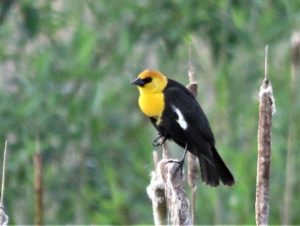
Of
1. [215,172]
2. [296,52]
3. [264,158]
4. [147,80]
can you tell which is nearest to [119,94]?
[296,52]

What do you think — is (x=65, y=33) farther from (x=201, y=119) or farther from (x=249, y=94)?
(x=201, y=119)

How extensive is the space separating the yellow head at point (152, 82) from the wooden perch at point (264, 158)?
1.13m

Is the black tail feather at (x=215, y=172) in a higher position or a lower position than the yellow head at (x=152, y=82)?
lower

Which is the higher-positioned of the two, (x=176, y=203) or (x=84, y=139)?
(x=84, y=139)

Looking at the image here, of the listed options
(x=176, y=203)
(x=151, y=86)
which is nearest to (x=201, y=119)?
(x=151, y=86)

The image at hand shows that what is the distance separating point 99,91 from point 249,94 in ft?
3.50

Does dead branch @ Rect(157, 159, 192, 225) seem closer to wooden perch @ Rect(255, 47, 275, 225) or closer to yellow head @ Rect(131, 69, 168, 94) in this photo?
wooden perch @ Rect(255, 47, 275, 225)

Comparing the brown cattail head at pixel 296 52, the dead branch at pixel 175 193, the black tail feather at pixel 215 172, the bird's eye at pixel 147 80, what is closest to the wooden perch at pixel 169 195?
the dead branch at pixel 175 193

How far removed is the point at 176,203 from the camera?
2631 millimetres

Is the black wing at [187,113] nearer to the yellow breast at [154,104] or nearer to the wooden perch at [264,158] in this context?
the yellow breast at [154,104]

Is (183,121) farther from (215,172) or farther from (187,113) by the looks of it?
(215,172)

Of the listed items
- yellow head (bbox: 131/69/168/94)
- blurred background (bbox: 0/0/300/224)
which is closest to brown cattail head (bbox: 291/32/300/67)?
yellow head (bbox: 131/69/168/94)

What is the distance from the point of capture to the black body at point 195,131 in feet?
11.3

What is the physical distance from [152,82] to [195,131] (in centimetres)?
31
